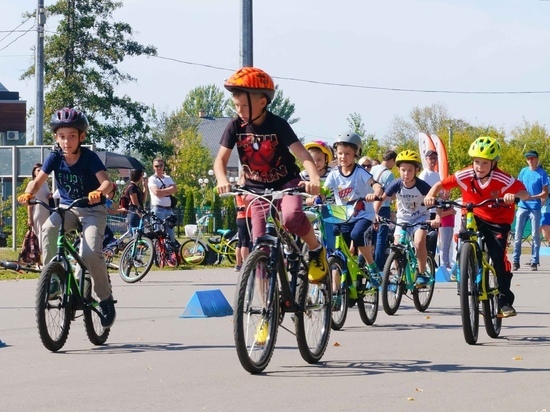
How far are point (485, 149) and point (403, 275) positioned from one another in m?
2.59

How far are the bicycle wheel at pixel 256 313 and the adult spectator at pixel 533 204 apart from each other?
1306cm

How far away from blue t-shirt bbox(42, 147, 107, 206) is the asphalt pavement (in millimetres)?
1187

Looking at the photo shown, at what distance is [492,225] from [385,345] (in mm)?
1402

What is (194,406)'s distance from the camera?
655 centimetres

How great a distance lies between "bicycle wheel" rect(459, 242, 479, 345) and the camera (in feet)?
30.3

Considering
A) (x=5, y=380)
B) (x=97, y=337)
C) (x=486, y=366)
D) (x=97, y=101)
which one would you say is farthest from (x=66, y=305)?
(x=97, y=101)

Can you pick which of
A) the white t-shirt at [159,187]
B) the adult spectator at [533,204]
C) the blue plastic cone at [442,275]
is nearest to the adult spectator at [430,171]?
the blue plastic cone at [442,275]

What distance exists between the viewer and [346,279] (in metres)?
10.4

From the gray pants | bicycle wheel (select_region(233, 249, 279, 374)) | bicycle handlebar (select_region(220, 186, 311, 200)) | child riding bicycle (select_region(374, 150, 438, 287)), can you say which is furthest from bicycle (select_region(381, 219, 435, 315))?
bicycle wheel (select_region(233, 249, 279, 374))

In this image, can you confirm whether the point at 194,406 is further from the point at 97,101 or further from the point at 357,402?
the point at 97,101

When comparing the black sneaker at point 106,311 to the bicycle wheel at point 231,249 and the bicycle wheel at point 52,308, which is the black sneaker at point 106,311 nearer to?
the bicycle wheel at point 52,308

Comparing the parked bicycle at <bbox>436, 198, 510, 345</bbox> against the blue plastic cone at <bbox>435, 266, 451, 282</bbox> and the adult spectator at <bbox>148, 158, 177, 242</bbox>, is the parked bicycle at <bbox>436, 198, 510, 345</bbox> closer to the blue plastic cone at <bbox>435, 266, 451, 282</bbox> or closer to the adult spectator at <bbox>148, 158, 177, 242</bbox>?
the blue plastic cone at <bbox>435, 266, 451, 282</bbox>

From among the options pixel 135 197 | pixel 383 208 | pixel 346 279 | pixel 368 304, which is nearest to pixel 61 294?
pixel 346 279

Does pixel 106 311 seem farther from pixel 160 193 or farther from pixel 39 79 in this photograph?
pixel 39 79
